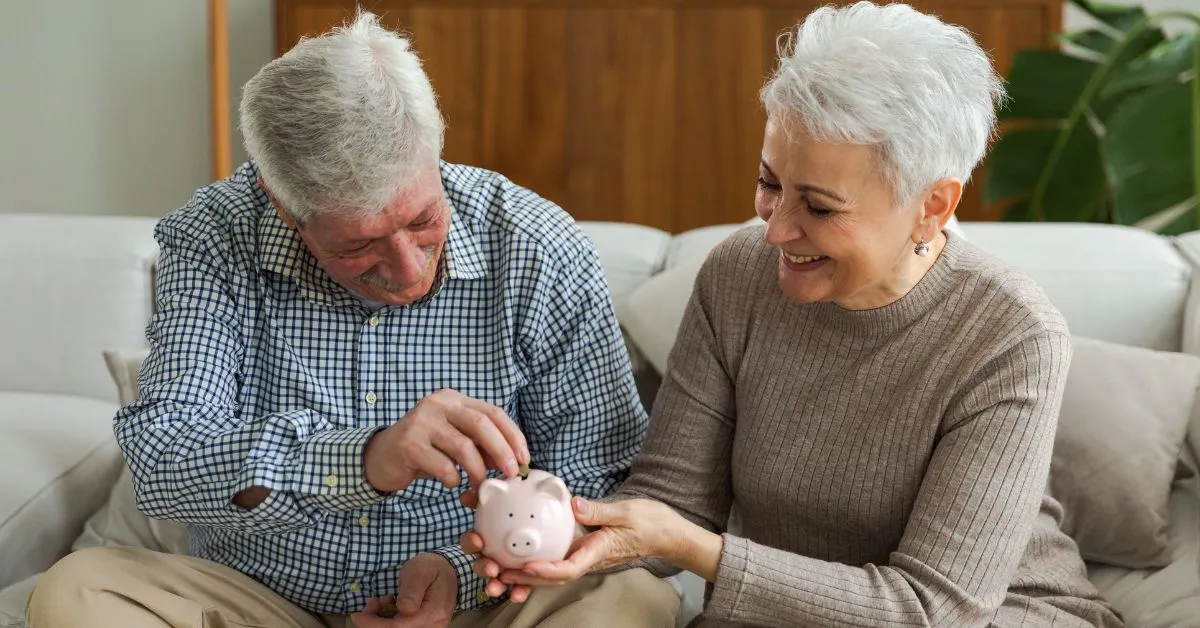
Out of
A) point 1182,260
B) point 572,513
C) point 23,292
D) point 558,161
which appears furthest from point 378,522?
point 558,161

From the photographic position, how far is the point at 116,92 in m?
3.89

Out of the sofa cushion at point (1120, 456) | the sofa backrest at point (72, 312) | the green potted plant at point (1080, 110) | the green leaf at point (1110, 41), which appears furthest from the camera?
the green leaf at point (1110, 41)

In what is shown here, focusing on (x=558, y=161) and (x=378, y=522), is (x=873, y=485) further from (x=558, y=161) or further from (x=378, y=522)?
(x=558, y=161)

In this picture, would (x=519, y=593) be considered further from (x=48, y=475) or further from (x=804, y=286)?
(x=48, y=475)

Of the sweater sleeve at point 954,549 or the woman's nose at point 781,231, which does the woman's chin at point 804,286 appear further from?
the sweater sleeve at point 954,549

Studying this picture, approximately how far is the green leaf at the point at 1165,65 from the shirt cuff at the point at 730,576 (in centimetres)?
206

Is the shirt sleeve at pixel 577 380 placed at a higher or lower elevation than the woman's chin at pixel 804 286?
lower

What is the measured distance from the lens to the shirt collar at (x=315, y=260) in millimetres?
1601

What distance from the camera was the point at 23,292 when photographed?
→ 2283mm

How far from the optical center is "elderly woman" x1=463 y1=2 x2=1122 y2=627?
Result: 53.9 inches

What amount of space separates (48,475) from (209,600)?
21.9 inches

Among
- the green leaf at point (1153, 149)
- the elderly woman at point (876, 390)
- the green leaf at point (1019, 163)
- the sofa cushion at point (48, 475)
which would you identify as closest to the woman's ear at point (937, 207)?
the elderly woman at point (876, 390)

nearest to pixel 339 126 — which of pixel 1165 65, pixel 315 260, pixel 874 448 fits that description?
pixel 315 260

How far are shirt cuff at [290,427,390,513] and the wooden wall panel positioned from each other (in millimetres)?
2121
